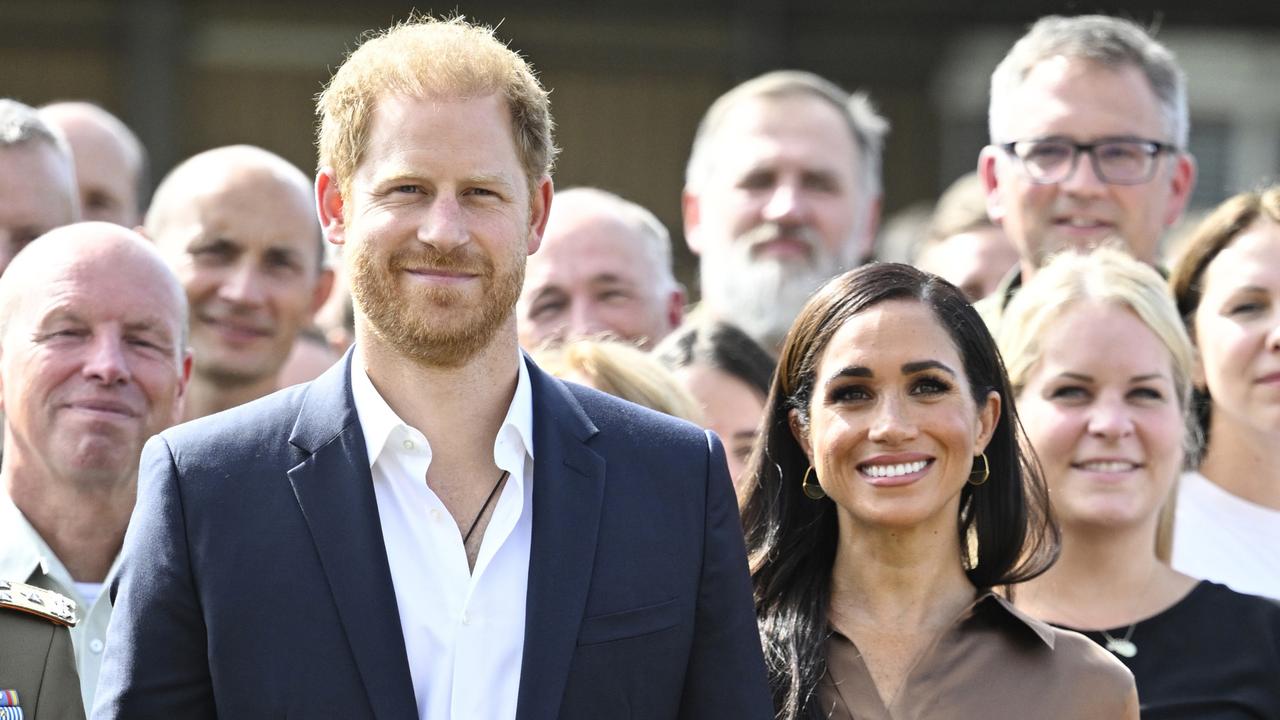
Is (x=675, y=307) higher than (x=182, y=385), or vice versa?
(x=675, y=307)

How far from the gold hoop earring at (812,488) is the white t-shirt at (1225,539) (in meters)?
1.15

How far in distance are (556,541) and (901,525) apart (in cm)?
83

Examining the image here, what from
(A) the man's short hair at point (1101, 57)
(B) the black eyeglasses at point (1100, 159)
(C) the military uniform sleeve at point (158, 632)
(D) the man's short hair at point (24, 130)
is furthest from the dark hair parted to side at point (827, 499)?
(D) the man's short hair at point (24, 130)

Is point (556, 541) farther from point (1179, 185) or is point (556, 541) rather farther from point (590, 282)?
point (1179, 185)

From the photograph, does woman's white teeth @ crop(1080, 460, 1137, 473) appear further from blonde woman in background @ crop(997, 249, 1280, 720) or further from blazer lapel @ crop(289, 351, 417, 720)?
blazer lapel @ crop(289, 351, 417, 720)

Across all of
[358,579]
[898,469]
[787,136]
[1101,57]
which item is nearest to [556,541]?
[358,579]

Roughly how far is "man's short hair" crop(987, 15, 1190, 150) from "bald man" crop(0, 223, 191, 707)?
2.40m

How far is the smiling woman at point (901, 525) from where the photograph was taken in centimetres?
325

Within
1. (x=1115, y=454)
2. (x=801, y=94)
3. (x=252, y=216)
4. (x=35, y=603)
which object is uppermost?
(x=801, y=94)

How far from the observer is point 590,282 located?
523cm

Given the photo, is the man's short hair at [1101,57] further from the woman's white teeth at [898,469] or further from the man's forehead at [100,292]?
the man's forehead at [100,292]

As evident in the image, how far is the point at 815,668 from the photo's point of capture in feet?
10.8

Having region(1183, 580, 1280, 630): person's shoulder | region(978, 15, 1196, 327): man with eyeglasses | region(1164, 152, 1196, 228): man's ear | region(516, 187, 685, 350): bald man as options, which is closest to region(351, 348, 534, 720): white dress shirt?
region(1183, 580, 1280, 630): person's shoulder

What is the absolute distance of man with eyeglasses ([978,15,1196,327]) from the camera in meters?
4.73
